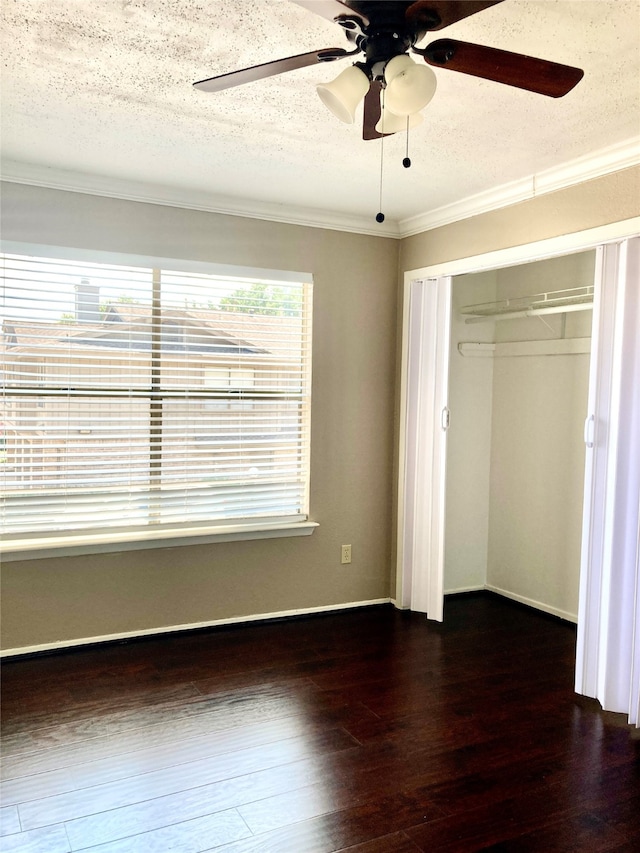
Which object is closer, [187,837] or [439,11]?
[439,11]

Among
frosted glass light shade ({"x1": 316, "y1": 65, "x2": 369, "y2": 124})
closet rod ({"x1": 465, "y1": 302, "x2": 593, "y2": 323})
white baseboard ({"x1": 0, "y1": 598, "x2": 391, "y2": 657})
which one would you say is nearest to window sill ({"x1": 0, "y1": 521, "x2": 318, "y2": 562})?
white baseboard ({"x1": 0, "y1": 598, "x2": 391, "y2": 657})

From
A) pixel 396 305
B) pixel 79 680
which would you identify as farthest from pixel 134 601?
pixel 396 305

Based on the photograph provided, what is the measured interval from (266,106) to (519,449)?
113 inches

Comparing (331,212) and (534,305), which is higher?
(331,212)

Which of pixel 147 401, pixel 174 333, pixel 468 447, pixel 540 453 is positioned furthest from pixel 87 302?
pixel 540 453

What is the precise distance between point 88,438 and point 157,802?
186 cm

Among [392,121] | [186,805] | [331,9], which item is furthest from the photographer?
[186,805]

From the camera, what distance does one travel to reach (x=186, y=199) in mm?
3602

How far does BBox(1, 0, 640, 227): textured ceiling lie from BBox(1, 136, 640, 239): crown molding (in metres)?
0.04

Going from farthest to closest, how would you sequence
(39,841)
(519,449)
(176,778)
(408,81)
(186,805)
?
(519,449)
(176,778)
(186,805)
(39,841)
(408,81)

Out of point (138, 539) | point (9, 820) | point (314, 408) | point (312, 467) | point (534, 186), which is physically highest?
point (534, 186)

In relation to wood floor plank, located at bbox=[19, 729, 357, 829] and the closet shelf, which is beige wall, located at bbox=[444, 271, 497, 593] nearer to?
the closet shelf

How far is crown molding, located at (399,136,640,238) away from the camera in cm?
279

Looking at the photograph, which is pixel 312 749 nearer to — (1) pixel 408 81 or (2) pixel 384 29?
(1) pixel 408 81
